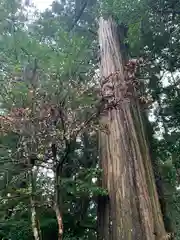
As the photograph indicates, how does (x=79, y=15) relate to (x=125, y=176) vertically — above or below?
above

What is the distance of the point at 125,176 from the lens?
3.79 meters

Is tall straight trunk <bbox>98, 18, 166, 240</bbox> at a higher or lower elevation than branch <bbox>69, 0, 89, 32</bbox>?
lower

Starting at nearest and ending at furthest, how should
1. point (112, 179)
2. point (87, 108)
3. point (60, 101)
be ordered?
point (60, 101), point (87, 108), point (112, 179)

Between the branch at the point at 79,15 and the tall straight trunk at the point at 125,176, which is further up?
the branch at the point at 79,15

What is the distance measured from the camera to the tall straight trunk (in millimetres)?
3336

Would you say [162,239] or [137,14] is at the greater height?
[137,14]

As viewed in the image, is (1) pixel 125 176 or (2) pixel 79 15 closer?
(1) pixel 125 176

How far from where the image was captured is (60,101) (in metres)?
2.86

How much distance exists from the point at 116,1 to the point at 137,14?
1.23ft

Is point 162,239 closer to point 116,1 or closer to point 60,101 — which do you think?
point 60,101

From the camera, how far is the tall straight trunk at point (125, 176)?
3.34 meters

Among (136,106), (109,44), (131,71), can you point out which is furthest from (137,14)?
(131,71)

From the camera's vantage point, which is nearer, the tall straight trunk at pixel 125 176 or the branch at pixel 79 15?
the tall straight trunk at pixel 125 176

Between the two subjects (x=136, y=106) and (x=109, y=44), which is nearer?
(x=136, y=106)
